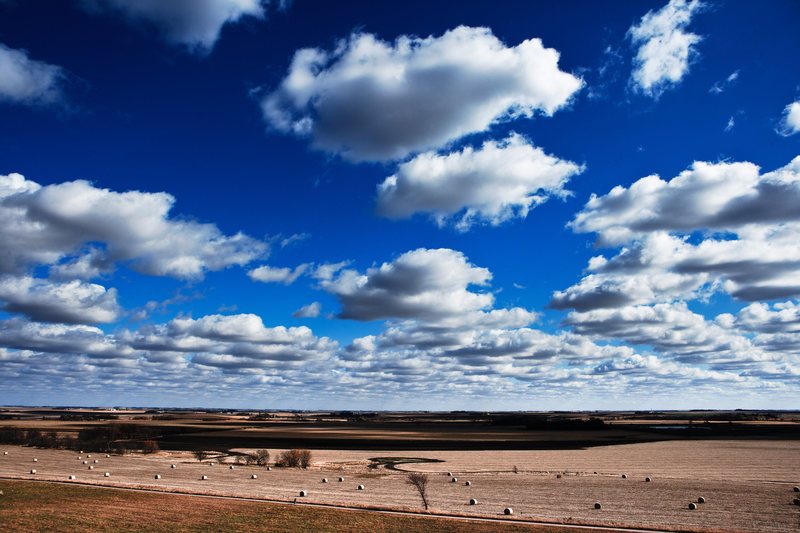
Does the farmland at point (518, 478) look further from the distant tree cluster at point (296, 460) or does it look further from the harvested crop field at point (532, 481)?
the distant tree cluster at point (296, 460)

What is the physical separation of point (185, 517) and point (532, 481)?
131 feet

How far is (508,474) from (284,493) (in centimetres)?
3099

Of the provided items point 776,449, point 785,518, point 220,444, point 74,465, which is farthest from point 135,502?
point 776,449

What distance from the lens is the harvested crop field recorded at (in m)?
42.3

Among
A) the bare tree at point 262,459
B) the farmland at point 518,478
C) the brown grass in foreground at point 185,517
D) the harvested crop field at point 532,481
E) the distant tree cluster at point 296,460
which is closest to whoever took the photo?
the brown grass in foreground at point 185,517

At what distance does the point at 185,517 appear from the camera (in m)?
36.4

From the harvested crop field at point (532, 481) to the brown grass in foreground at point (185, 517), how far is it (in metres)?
5.49

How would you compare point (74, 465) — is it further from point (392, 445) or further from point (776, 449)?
point (776, 449)

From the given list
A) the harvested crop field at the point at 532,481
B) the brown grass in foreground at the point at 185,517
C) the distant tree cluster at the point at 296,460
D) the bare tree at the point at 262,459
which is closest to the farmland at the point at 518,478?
the harvested crop field at the point at 532,481

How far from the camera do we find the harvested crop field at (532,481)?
42281mm

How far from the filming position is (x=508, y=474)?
226ft

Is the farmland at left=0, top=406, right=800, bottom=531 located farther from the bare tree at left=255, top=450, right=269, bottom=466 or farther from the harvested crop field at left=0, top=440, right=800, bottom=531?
the bare tree at left=255, top=450, right=269, bottom=466

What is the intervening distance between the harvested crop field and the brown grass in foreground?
5489 mm

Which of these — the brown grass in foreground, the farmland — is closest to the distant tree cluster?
the farmland
